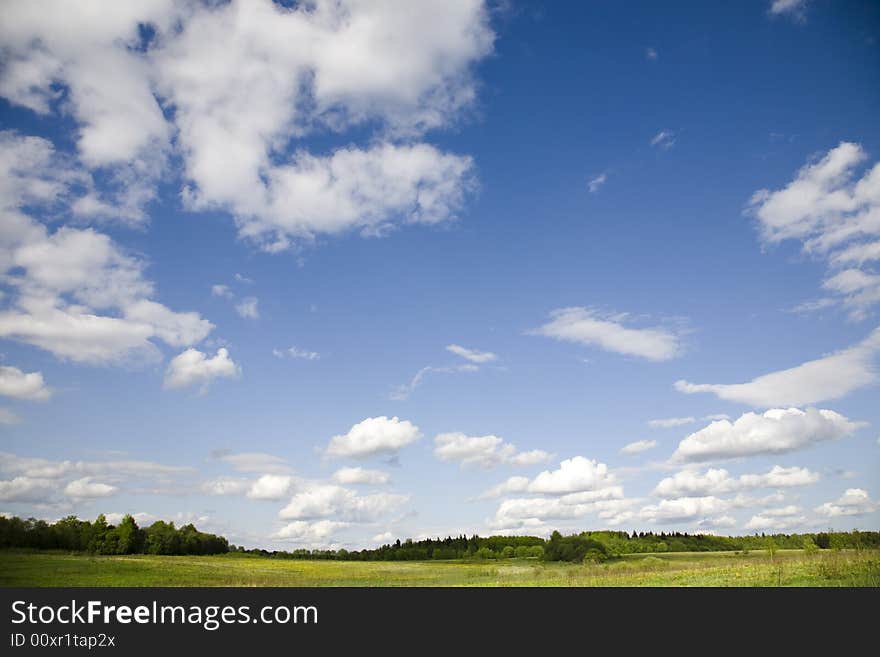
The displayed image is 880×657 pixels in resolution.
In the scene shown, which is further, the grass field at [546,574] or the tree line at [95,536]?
the tree line at [95,536]

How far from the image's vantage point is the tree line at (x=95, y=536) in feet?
229

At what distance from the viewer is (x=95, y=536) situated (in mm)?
73375

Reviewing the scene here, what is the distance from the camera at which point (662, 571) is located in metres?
38.8

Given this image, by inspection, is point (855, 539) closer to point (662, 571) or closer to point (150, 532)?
point (662, 571)

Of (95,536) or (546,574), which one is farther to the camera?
(95,536)

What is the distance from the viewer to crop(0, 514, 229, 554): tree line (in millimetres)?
69906
